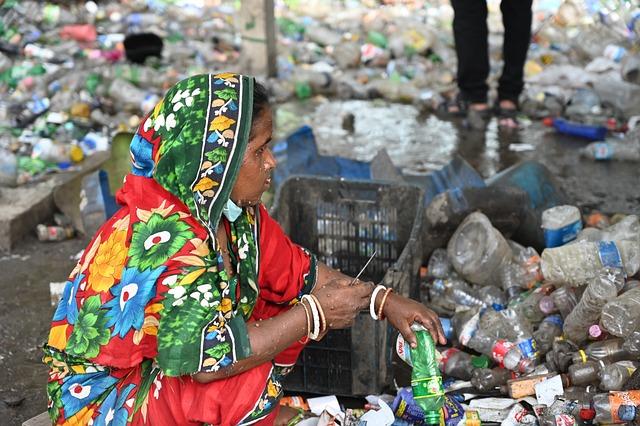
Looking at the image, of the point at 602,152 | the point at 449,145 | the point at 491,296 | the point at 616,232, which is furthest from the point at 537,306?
the point at 449,145

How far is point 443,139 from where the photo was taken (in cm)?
611

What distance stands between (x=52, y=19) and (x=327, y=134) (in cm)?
442

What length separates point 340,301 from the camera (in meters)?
2.49

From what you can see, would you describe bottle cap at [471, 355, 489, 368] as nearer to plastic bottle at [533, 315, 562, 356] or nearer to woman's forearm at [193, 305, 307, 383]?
plastic bottle at [533, 315, 562, 356]

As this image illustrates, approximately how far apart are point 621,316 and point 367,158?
2.84m

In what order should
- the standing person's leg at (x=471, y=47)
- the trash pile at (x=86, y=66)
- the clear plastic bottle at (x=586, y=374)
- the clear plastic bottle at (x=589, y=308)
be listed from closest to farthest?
the clear plastic bottle at (x=586, y=374), the clear plastic bottle at (x=589, y=308), the trash pile at (x=86, y=66), the standing person's leg at (x=471, y=47)

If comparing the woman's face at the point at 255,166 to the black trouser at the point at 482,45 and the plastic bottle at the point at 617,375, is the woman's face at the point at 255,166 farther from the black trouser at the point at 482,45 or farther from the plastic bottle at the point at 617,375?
the black trouser at the point at 482,45

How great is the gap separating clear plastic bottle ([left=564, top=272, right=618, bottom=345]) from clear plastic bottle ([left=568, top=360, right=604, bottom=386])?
0.61ft

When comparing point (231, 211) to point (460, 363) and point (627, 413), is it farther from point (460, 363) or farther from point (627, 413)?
point (627, 413)

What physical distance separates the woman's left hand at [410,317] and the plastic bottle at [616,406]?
632 mm

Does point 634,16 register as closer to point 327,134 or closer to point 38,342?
point 327,134

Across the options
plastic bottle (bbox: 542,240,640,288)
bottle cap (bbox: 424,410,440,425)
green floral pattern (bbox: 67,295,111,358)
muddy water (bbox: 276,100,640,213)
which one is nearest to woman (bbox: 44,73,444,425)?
green floral pattern (bbox: 67,295,111,358)

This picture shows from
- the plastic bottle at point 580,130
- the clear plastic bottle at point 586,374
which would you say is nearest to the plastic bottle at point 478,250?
the clear plastic bottle at point 586,374

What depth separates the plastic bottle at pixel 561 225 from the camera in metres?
3.93
